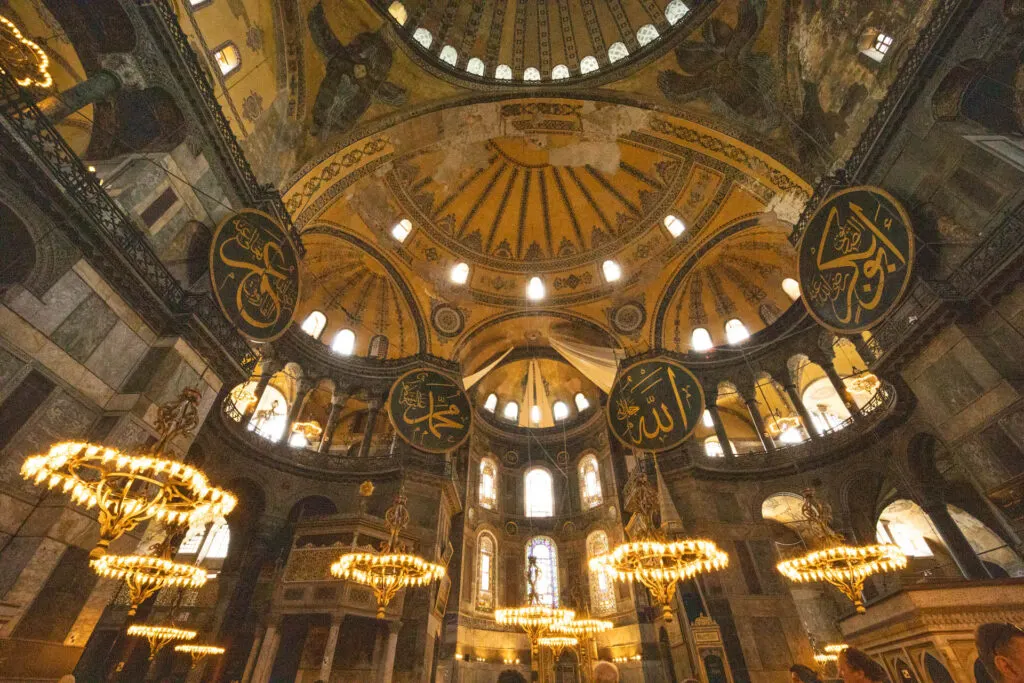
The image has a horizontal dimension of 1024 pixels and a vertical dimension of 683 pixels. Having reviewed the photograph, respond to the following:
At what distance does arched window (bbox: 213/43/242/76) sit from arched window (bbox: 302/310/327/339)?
6.67 metres

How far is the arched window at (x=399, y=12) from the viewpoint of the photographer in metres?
11.8

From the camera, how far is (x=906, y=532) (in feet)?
44.7

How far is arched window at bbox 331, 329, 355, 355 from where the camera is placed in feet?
→ 44.7

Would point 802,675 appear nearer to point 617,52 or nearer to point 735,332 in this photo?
point 735,332

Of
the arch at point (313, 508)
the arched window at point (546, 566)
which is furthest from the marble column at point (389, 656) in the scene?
the arched window at point (546, 566)

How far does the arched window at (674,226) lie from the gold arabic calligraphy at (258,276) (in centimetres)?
1124

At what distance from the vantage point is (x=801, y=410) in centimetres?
1202

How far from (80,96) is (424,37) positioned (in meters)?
8.83

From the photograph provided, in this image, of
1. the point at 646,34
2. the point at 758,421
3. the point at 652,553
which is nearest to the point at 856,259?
the point at 758,421

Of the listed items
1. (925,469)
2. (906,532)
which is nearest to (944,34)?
(925,469)

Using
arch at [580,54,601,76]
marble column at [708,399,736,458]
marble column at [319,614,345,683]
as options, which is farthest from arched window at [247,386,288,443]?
arch at [580,54,601,76]

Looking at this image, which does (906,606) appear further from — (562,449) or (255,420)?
(255,420)

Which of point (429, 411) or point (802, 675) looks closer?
point (802, 675)

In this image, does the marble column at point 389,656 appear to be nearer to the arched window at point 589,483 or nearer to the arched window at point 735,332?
the arched window at point 589,483
